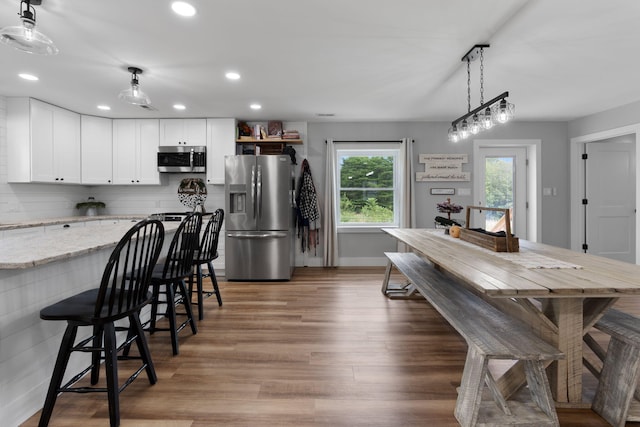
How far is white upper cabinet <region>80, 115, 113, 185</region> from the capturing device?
15.3ft

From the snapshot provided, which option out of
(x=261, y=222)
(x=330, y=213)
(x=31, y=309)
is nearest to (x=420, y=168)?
(x=330, y=213)

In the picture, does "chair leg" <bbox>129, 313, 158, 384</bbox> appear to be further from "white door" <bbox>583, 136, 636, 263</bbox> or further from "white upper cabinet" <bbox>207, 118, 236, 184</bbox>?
"white door" <bbox>583, 136, 636, 263</bbox>

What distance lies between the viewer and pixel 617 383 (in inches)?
60.9

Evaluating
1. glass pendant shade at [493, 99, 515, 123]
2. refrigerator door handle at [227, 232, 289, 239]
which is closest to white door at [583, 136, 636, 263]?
glass pendant shade at [493, 99, 515, 123]

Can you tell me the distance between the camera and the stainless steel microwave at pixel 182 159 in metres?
4.83

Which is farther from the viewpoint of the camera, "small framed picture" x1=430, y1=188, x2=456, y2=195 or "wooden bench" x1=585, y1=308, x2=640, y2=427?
"small framed picture" x1=430, y1=188, x2=456, y2=195

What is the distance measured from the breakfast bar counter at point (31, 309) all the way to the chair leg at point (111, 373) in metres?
0.41

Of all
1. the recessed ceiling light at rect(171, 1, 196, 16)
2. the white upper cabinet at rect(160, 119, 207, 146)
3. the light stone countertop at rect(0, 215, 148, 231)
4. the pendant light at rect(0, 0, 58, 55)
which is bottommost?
the light stone countertop at rect(0, 215, 148, 231)

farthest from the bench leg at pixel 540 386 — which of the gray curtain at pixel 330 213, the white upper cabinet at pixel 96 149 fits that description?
the white upper cabinet at pixel 96 149

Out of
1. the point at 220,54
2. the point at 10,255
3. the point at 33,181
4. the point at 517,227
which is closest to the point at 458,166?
the point at 517,227

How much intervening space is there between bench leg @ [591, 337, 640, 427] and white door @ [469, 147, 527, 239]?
12.9ft

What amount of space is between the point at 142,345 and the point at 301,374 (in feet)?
3.03

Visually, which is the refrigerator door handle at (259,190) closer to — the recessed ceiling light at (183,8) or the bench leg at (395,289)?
the bench leg at (395,289)

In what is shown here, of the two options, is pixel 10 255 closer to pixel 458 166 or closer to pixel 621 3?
Answer: pixel 621 3
